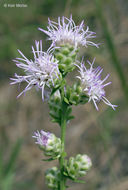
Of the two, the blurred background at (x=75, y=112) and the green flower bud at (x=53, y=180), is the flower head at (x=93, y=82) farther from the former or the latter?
the blurred background at (x=75, y=112)

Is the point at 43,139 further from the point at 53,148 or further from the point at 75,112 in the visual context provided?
the point at 75,112

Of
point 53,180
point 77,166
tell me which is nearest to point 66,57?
point 77,166

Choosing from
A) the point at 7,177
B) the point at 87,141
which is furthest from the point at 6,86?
the point at 7,177

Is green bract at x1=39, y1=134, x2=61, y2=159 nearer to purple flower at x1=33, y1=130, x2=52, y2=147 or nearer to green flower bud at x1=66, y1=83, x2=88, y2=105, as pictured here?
Answer: purple flower at x1=33, y1=130, x2=52, y2=147

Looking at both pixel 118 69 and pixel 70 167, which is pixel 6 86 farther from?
pixel 70 167

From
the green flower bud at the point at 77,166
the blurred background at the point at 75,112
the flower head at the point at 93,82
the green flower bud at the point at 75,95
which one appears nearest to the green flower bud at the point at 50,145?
the green flower bud at the point at 77,166
